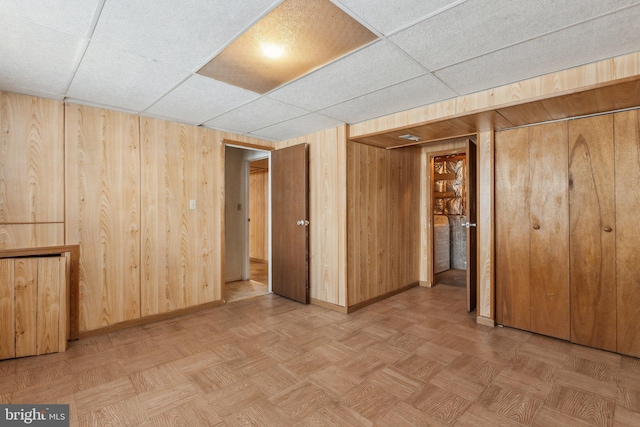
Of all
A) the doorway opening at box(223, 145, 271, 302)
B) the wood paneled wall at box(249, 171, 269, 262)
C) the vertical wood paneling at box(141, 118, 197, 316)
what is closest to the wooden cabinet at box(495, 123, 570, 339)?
the doorway opening at box(223, 145, 271, 302)

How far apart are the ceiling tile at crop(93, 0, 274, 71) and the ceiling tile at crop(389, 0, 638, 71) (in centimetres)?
91

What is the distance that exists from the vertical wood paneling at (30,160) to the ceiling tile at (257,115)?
1438mm

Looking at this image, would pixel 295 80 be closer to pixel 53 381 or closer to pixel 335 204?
pixel 335 204

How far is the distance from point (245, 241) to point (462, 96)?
4078 mm

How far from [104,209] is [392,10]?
10.3 feet

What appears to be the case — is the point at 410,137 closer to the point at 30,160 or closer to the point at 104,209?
the point at 104,209

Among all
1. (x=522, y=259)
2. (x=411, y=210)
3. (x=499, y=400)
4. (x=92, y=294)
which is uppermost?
(x=411, y=210)

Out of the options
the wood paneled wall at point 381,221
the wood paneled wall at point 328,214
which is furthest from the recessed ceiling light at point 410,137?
the wood paneled wall at point 328,214

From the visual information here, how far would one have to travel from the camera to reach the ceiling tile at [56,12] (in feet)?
4.81

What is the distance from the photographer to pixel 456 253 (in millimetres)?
6410

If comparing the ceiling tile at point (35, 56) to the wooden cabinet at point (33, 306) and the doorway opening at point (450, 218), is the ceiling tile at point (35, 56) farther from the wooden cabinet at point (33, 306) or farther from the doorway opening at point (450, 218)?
the doorway opening at point (450, 218)

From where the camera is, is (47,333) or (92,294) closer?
(47,333)

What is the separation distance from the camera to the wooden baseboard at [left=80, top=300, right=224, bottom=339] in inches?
117

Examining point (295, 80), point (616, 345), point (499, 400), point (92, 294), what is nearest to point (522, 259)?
point (616, 345)
